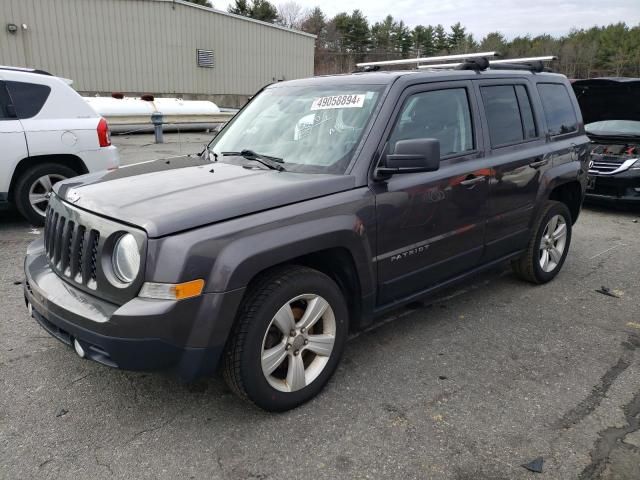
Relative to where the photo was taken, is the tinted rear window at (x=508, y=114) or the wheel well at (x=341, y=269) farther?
the tinted rear window at (x=508, y=114)

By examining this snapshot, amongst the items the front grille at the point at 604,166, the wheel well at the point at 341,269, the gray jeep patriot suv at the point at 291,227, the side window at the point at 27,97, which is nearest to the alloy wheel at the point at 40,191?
the side window at the point at 27,97

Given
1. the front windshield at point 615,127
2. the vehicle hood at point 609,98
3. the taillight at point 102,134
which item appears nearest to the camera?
the taillight at point 102,134

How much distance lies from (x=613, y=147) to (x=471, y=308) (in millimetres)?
5380

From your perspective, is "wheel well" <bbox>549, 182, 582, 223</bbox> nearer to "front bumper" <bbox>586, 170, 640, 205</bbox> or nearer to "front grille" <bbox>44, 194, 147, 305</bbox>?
"front bumper" <bbox>586, 170, 640, 205</bbox>

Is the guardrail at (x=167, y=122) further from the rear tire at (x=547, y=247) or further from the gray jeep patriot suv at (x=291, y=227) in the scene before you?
the gray jeep patriot suv at (x=291, y=227)

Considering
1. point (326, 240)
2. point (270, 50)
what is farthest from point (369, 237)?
point (270, 50)

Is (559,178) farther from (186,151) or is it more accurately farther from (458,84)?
(186,151)

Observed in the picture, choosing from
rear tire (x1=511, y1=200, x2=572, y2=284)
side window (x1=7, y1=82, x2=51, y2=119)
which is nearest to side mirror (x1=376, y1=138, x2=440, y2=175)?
rear tire (x1=511, y1=200, x2=572, y2=284)

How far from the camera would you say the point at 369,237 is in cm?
310

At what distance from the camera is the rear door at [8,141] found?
6.04m

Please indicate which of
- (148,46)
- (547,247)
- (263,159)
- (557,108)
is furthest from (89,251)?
(148,46)

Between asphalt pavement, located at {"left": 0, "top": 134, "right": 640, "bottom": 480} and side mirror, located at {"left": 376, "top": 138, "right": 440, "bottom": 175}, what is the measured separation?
51.6 inches

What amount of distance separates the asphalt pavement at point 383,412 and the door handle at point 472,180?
1115mm

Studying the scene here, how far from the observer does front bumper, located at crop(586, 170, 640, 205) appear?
764cm
